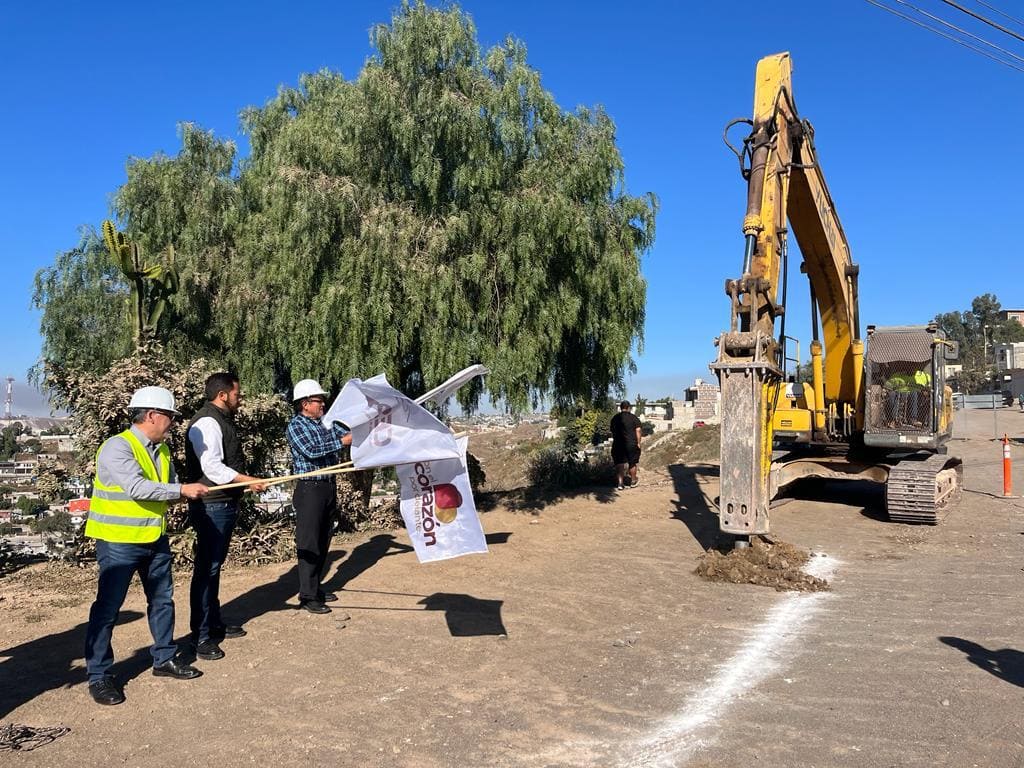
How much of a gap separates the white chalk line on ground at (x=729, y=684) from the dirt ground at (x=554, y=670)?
0.06 ft

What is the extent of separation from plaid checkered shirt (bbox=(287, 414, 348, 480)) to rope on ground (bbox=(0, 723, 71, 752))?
2.70 meters

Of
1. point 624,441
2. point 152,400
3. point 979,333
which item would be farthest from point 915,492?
point 979,333

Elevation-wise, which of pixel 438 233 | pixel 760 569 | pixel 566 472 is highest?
pixel 438 233

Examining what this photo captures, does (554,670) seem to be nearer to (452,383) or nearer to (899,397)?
(452,383)

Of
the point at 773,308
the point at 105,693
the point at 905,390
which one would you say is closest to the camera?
the point at 105,693

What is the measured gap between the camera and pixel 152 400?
516 cm

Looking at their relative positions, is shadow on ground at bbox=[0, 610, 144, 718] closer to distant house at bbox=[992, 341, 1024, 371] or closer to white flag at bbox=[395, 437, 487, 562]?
white flag at bbox=[395, 437, 487, 562]

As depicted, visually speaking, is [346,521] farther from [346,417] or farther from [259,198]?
[259,198]

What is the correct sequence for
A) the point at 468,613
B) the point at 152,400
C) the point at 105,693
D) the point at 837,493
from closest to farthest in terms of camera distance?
the point at 105,693
the point at 152,400
the point at 468,613
the point at 837,493

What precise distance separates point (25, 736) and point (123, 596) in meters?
0.89

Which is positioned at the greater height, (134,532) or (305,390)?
(305,390)

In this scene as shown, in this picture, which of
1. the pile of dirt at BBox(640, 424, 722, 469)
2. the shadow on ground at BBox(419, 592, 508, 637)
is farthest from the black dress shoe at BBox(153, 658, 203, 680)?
the pile of dirt at BBox(640, 424, 722, 469)

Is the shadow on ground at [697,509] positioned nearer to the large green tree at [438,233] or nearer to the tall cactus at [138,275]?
the large green tree at [438,233]

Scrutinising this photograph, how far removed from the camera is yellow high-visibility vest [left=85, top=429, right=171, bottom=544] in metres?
4.97
